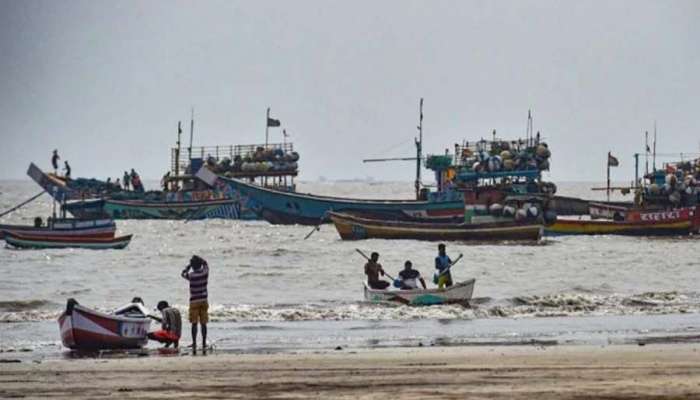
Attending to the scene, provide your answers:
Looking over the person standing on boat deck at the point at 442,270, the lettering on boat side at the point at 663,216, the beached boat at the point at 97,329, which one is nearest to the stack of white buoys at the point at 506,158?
the lettering on boat side at the point at 663,216

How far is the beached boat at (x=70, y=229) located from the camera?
57594mm

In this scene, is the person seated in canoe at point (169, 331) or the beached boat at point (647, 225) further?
the beached boat at point (647, 225)

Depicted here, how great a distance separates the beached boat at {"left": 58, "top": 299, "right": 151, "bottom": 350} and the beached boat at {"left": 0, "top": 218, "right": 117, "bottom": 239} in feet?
114

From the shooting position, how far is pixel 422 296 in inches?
1232

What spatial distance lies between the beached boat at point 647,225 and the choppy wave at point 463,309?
31.2 m

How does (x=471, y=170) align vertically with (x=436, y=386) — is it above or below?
above

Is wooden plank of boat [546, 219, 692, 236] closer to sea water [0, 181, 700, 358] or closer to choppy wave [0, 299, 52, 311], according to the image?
sea water [0, 181, 700, 358]

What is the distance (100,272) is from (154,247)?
18137 millimetres

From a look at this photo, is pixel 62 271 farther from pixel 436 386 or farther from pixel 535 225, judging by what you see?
pixel 436 386

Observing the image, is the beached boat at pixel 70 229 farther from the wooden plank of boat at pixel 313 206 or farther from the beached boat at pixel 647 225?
the beached boat at pixel 647 225

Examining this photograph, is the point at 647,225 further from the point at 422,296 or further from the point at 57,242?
the point at 422,296

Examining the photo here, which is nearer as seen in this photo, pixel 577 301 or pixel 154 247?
pixel 577 301

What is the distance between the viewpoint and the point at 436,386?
16672 millimetres

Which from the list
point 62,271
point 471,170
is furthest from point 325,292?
point 471,170
